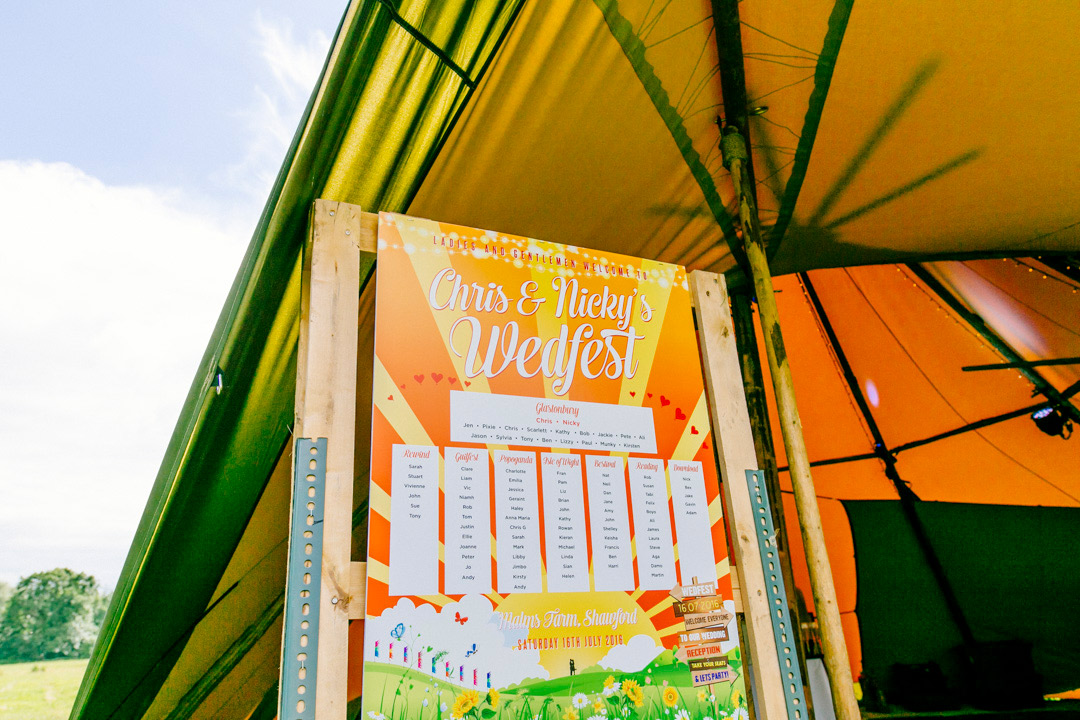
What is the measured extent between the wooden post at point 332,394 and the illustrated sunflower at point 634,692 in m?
0.48

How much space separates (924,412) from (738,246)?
7.78 feet

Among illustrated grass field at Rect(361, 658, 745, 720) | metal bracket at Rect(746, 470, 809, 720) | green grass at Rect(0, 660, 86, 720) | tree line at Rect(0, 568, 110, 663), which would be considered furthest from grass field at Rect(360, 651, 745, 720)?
tree line at Rect(0, 568, 110, 663)

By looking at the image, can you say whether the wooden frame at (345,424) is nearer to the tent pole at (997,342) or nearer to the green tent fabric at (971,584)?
the tent pole at (997,342)

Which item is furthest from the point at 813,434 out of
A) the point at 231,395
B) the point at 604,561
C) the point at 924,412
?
the point at 231,395

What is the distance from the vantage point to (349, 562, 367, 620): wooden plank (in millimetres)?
976

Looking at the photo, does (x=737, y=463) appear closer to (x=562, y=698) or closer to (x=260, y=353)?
(x=562, y=698)

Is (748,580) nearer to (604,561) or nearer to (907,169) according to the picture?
(604,561)

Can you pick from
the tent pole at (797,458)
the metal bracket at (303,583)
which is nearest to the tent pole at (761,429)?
the tent pole at (797,458)

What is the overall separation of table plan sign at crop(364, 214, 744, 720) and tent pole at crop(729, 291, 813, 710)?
155 cm

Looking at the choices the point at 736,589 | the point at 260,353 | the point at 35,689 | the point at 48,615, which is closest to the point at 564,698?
the point at 736,589

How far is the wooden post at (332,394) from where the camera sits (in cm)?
93

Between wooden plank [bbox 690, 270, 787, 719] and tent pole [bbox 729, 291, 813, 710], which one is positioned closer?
wooden plank [bbox 690, 270, 787, 719]

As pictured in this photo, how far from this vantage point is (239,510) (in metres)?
1.60

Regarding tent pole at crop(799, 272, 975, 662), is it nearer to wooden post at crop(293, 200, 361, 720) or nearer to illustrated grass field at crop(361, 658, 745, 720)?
illustrated grass field at crop(361, 658, 745, 720)
